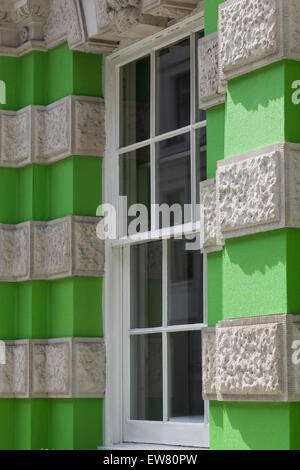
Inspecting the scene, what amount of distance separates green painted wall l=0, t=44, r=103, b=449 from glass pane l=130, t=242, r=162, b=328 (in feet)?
0.80

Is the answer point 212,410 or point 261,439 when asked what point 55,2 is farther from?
point 261,439

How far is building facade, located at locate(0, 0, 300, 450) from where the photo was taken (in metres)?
4.30

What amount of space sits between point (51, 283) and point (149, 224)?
0.83m

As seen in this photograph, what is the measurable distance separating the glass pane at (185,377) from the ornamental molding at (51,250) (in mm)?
775

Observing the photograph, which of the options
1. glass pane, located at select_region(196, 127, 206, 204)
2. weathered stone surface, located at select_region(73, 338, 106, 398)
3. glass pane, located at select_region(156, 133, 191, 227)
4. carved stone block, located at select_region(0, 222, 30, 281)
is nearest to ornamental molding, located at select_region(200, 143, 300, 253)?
glass pane, located at select_region(196, 127, 206, 204)

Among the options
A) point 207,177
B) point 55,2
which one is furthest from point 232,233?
point 55,2

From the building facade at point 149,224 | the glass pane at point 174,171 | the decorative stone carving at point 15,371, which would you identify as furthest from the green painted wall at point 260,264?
the decorative stone carving at point 15,371

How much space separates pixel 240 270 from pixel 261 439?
0.67 meters

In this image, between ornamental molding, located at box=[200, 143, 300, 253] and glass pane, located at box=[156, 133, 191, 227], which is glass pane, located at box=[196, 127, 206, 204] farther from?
ornamental molding, located at box=[200, 143, 300, 253]

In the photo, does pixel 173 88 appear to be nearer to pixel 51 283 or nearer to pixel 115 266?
pixel 115 266

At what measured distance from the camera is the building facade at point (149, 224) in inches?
169

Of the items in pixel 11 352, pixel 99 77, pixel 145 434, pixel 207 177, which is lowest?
pixel 145 434

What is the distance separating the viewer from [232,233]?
4.51 metres

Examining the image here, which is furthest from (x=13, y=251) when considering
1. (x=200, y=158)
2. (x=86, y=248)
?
(x=200, y=158)
